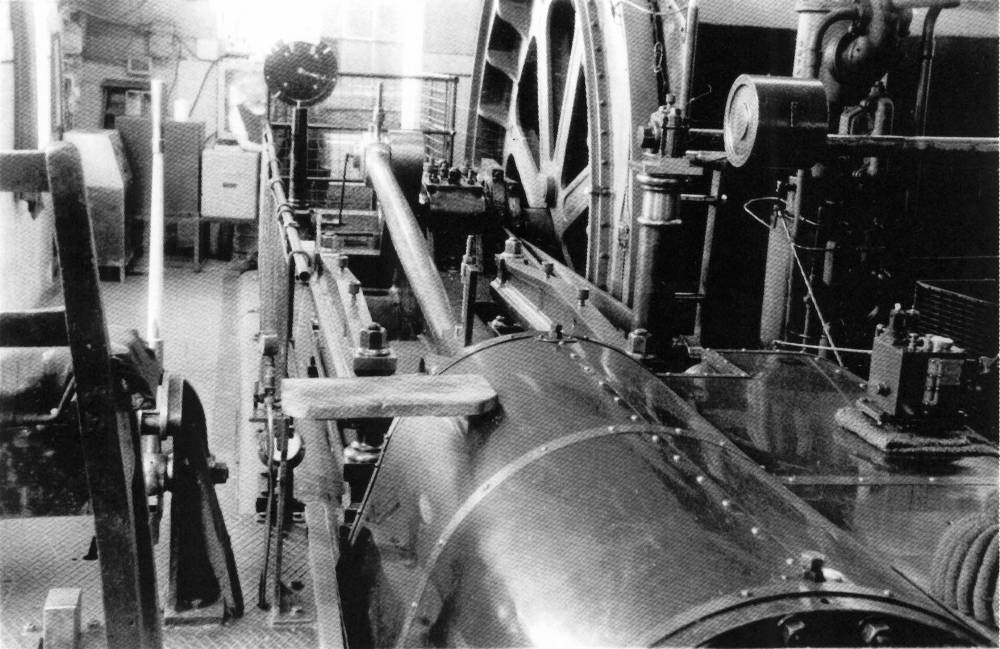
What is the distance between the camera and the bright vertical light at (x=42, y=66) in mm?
6254

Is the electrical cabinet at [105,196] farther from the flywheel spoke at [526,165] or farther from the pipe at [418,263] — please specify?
the pipe at [418,263]

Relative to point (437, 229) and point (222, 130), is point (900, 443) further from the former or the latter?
point (222, 130)

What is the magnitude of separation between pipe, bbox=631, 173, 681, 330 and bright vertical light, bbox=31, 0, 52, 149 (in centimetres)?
392

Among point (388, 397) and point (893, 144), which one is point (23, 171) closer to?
point (388, 397)

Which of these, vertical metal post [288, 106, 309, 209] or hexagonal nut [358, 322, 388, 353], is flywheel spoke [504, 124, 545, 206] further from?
hexagonal nut [358, 322, 388, 353]

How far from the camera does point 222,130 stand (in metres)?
10.8

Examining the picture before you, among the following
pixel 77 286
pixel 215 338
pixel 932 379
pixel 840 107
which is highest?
pixel 840 107

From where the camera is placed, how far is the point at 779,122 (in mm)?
3240

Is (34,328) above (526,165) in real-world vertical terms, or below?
below

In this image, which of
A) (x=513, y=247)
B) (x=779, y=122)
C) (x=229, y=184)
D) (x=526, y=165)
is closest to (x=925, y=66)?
(x=779, y=122)

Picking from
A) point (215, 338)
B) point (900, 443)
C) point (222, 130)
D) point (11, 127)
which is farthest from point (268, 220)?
point (222, 130)

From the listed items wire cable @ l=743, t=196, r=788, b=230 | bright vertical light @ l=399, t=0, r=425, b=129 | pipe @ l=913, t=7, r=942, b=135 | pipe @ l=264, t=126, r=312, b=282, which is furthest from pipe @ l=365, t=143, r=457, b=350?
bright vertical light @ l=399, t=0, r=425, b=129

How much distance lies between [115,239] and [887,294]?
620cm

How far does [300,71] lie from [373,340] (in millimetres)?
2745
